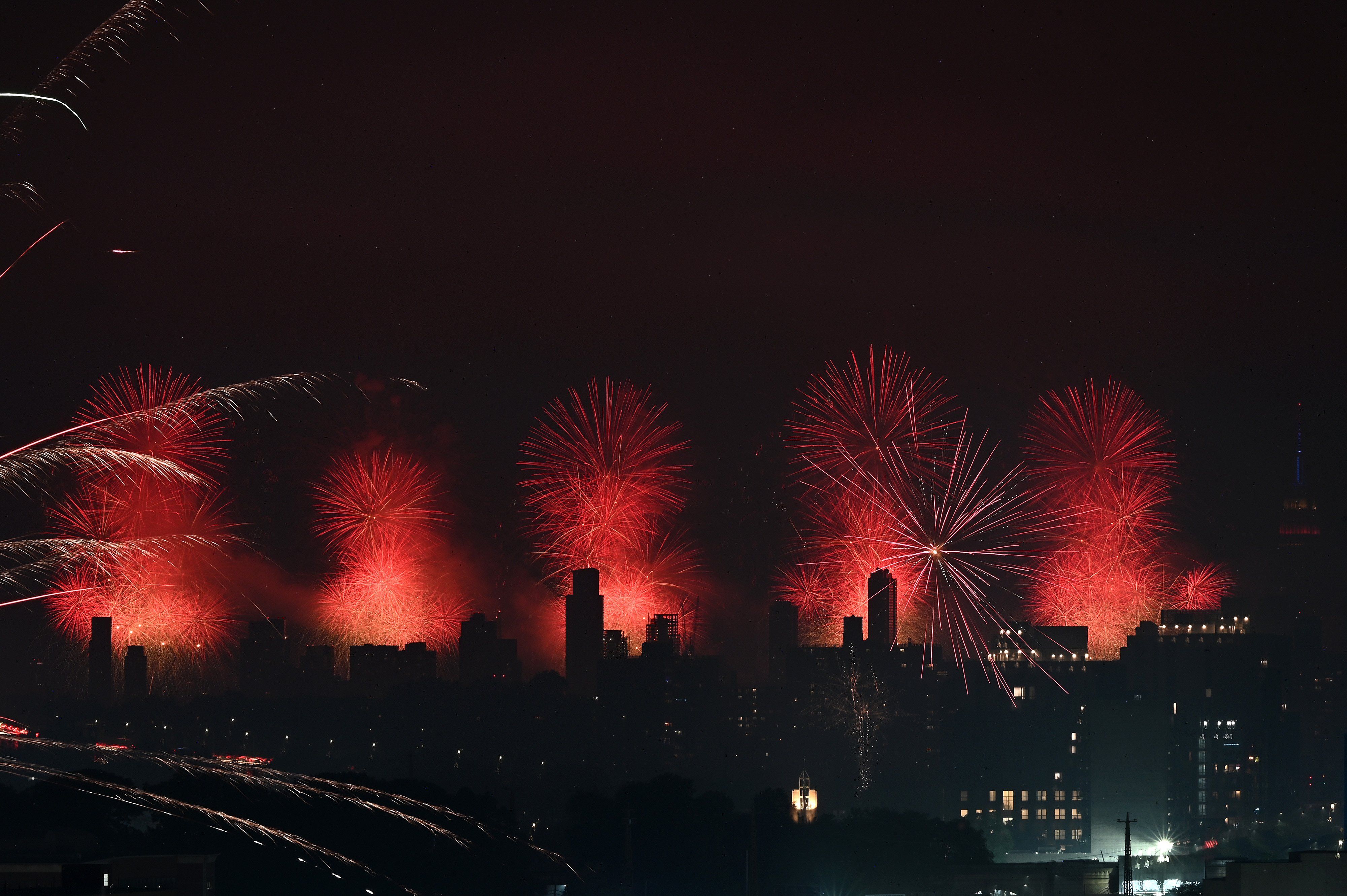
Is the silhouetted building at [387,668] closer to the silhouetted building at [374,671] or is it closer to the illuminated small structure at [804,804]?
the silhouetted building at [374,671]

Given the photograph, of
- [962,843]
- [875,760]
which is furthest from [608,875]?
[875,760]

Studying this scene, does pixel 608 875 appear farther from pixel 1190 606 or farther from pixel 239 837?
pixel 1190 606

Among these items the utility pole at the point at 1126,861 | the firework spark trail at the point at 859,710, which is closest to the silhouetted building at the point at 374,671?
the firework spark trail at the point at 859,710

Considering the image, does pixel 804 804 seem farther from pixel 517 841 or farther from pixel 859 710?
pixel 859 710

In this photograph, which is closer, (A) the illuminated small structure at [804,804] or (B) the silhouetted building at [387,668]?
(A) the illuminated small structure at [804,804]

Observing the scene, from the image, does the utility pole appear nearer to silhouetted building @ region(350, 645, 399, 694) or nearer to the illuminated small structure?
the illuminated small structure

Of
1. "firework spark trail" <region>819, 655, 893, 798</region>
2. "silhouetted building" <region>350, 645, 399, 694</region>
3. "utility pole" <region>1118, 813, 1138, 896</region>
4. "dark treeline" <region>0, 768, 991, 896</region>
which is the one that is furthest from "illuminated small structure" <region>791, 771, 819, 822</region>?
"silhouetted building" <region>350, 645, 399, 694</region>

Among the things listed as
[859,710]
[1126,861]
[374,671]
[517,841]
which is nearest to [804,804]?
[517,841]
